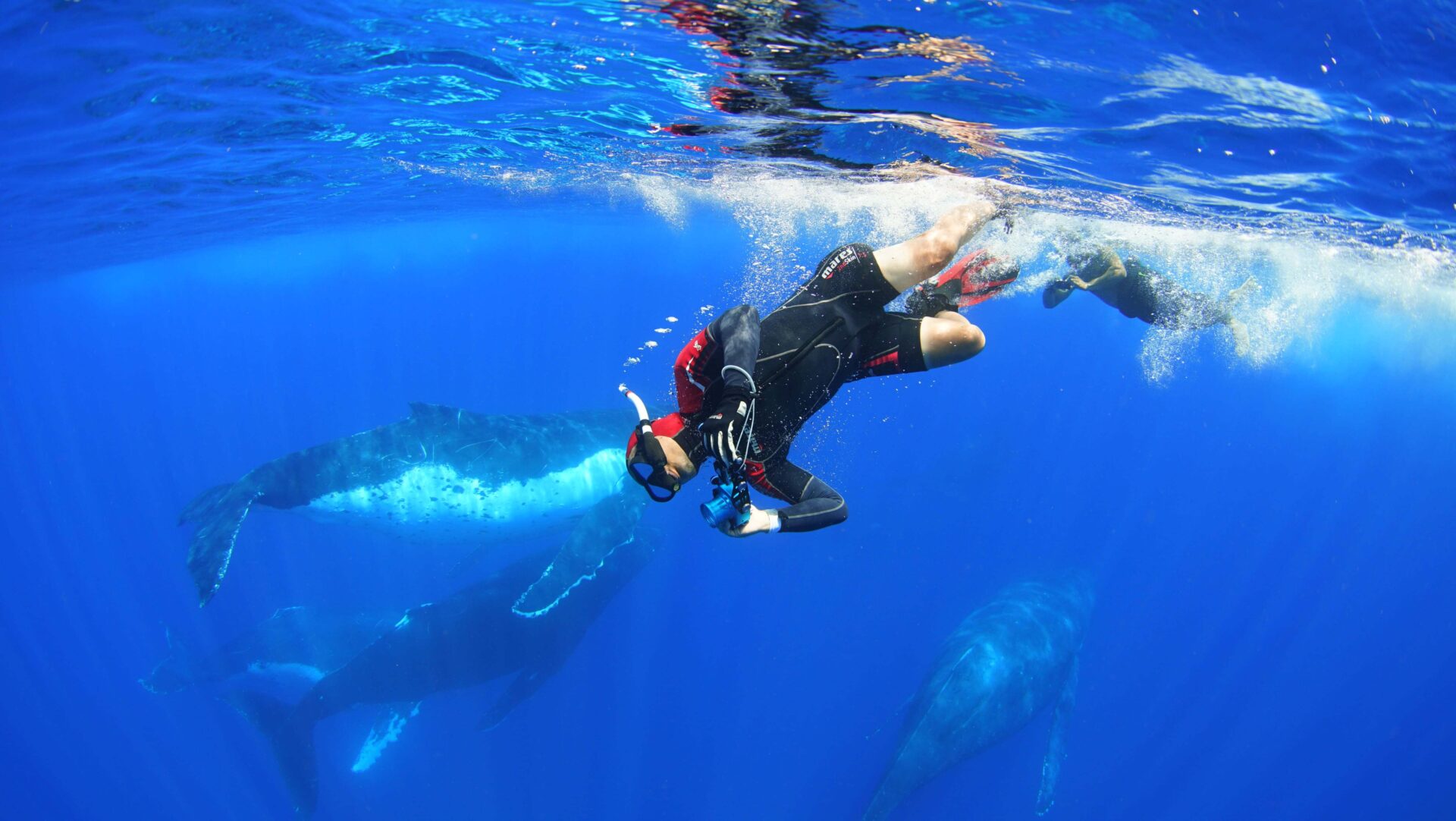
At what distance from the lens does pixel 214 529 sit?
419 inches

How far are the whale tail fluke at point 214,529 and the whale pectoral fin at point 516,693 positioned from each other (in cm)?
437

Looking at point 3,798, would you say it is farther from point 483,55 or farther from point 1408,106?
point 1408,106

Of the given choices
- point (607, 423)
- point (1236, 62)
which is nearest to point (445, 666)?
point (607, 423)

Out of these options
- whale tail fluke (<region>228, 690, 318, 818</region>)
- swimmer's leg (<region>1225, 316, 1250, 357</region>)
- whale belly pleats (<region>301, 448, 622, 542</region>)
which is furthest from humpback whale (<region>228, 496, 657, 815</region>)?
swimmer's leg (<region>1225, 316, 1250, 357</region>)

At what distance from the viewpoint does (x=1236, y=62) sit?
22.2ft


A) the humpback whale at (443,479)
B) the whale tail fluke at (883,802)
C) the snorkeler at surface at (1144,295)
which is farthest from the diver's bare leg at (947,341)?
the humpback whale at (443,479)

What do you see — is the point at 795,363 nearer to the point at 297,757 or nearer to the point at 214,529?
the point at 214,529

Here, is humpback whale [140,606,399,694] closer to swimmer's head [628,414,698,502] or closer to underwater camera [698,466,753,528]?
swimmer's head [628,414,698,502]

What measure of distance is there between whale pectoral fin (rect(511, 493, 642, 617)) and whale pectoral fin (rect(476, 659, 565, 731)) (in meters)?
1.04

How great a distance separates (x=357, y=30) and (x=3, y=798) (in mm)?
19701

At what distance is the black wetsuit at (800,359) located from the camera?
4172 mm

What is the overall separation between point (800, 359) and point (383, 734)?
12.2 m

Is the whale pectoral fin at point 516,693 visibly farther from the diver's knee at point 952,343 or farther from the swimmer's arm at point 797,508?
the diver's knee at point 952,343

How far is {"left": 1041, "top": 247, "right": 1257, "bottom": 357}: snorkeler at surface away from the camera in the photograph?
1002 cm
